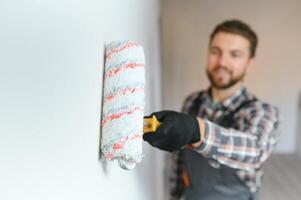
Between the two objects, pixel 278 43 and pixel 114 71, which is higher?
pixel 278 43

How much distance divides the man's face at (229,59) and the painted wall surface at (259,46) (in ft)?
8.56

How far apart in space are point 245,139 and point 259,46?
318cm

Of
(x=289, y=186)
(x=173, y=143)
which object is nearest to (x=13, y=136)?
(x=173, y=143)

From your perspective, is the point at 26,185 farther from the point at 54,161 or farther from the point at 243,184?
the point at 243,184

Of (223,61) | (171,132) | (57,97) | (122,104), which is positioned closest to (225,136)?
(171,132)

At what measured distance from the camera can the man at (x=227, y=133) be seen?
1.16 m

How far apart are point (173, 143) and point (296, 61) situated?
3659 millimetres

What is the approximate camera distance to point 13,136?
34cm

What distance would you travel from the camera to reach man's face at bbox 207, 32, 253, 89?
152cm

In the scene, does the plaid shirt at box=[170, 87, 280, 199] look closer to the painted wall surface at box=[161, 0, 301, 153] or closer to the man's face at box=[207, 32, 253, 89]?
the man's face at box=[207, 32, 253, 89]

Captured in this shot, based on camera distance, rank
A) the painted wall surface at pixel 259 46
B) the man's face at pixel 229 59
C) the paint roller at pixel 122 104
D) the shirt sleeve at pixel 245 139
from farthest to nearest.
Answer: the painted wall surface at pixel 259 46 < the man's face at pixel 229 59 < the shirt sleeve at pixel 245 139 < the paint roller at pixel 122 104

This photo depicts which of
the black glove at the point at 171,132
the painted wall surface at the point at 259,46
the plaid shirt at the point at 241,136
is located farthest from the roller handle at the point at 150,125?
the painted wall surface at the point at 259,46

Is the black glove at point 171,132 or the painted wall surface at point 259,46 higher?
the painted wall surface at point 259,46

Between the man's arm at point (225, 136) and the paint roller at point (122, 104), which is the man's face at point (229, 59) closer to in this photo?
the man's arm at point (225, 136)
